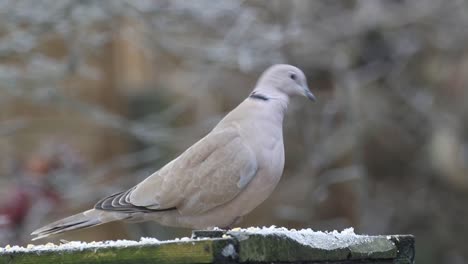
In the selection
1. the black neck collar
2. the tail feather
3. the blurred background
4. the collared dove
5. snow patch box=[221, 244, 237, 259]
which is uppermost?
the blurred background

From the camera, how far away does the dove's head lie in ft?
14.8

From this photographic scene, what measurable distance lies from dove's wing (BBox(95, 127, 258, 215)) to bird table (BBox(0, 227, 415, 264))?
1.02m

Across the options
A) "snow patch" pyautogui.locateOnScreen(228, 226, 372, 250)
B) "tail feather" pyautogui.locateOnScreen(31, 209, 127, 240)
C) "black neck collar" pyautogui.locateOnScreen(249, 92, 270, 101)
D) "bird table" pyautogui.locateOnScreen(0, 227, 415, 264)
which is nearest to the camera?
"bird table" pyautogui.locateOnScreen(0, 227, 415, 264)

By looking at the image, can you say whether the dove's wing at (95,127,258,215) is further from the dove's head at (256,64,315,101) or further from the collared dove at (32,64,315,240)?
the dove's head at (256,64,315,101)

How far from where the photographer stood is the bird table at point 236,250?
2.85 m

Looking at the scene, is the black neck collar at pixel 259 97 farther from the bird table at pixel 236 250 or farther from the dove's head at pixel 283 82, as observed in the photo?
the bird table at pixel 236 250

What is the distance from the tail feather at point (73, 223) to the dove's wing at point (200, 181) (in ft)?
0.12

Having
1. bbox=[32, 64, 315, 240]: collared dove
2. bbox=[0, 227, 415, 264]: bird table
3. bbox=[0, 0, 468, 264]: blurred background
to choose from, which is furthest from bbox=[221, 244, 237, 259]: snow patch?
bbox=[0, 0, 468, 264]: blurred background

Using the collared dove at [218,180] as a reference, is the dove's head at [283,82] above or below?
above

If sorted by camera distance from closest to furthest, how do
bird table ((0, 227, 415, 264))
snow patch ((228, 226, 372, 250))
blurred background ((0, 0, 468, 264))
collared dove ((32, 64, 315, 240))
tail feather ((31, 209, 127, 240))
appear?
bird table ((0, 227, 415, 264)) → snow patch ((228, 226, 372, 250)) → tail feather ((31, 209, 127, 240)) → collared dove ((32, 64, 315, 240)) → blurred background ((0, 0, 468, 264))

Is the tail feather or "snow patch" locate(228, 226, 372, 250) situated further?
the tail feather

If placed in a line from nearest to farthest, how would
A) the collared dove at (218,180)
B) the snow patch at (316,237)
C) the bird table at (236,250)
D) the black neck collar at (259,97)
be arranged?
the bird table at (236,250) → the snow patch at (316,237) → the collared dove at (218,180) → the black neck collar at (259,97)

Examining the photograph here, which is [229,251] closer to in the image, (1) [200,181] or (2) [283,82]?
(1) [200,181]

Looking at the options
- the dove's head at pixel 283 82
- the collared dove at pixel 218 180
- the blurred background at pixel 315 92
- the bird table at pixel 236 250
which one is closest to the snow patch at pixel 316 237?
the bird table at pixel 236 250
